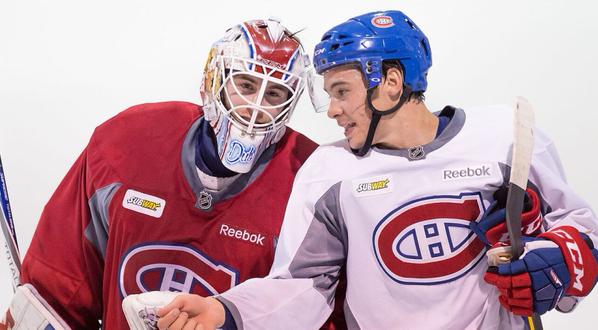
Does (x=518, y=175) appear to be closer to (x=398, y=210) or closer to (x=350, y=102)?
(x=398, y=210)

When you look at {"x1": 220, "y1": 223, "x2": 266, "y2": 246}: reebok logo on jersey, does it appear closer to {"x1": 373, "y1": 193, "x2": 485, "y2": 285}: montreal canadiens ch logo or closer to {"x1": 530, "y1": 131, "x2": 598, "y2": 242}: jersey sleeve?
{"x1": 373, "y1": 193, "x2": 485, "y2": 285}: montreal canadiens ch logo

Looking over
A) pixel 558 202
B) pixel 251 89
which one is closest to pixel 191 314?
pixel 251 89

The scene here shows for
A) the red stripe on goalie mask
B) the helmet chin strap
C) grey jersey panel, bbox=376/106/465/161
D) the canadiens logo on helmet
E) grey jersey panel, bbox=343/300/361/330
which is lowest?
grey jersey panel, bbox=343/300/361/330

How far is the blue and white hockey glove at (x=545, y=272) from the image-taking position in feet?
5.81

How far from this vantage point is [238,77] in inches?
83.9

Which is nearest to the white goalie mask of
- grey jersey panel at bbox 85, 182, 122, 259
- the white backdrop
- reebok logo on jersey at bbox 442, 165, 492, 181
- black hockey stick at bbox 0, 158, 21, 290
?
grey jersey panel at bbox 85, 182, 122, 259

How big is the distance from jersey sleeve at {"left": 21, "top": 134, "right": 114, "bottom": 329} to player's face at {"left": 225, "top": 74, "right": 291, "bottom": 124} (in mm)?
470

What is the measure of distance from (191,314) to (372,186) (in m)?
0.53

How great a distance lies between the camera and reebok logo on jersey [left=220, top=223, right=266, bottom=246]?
216 centimetres

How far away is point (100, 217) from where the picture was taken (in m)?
2.29

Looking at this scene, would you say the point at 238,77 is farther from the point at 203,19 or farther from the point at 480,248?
the point at 203,19

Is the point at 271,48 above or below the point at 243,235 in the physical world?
Result: above

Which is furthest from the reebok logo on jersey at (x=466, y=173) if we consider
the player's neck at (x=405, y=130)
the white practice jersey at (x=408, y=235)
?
the player's neck at (x=405, y=130)

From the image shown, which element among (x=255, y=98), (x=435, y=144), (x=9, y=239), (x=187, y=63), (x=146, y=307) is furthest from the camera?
(x=187, y=63)
